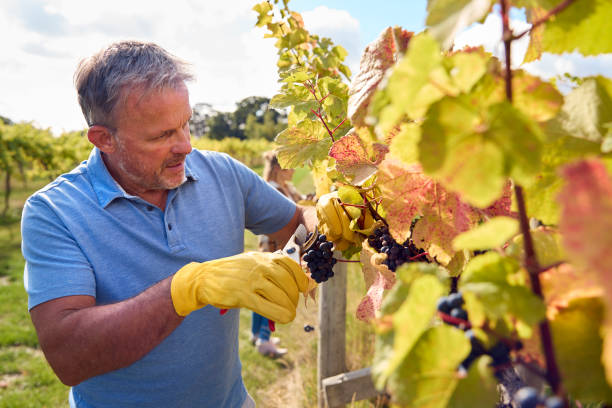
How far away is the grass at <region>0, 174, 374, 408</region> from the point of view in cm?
434

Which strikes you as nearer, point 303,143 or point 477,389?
point 477,389

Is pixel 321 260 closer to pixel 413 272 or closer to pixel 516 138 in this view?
pixel 413 272

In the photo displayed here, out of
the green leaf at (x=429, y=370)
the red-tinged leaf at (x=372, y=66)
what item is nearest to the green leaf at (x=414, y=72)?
the green leaf at (x=429, y=370)

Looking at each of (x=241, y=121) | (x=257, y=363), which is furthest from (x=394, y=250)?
(x=241, y=121)

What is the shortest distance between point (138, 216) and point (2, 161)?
17.5 m

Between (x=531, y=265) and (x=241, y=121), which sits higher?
(x=241, y=121)

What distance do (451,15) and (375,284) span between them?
683mm

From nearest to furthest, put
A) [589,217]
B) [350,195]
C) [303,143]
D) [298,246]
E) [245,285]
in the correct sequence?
[589,217]
[350,195]
[303,143]
[245,285]
[298,246]

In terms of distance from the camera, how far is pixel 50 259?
158 centimetres

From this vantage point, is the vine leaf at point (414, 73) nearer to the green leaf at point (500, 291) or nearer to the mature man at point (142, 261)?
the green leaf at point (500, 291)

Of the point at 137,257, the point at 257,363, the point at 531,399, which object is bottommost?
the point at 257,363

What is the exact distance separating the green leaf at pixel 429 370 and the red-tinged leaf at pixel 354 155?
1.79 ft

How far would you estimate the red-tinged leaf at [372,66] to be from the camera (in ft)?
2.17

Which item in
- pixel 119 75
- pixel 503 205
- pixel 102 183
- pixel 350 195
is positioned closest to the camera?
pixel 503 205
